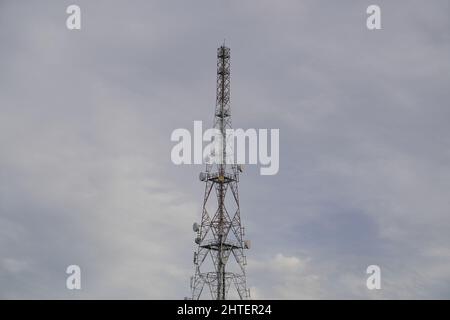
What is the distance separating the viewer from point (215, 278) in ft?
425

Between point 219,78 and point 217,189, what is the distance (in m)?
19.7

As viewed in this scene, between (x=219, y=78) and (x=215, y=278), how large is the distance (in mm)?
34893
